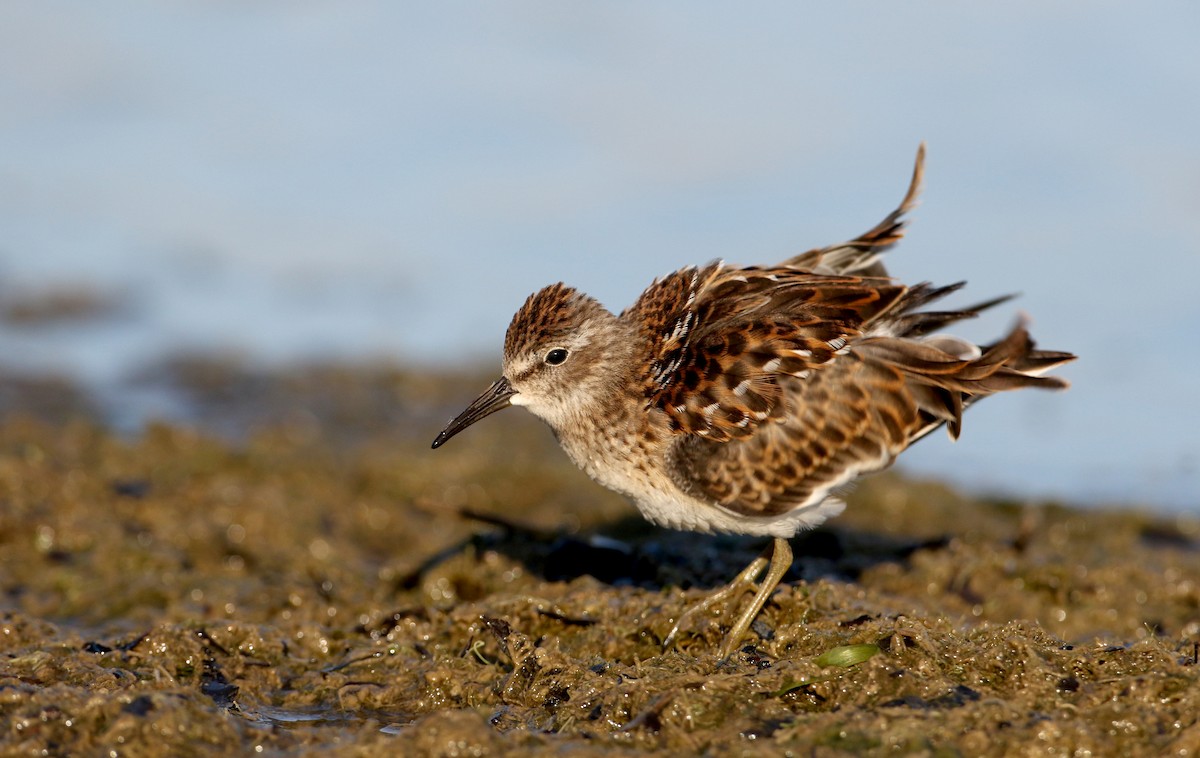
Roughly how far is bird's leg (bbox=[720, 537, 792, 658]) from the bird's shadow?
21.2 inches

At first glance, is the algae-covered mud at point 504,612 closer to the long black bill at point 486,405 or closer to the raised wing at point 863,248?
the long black bill at point 486,405

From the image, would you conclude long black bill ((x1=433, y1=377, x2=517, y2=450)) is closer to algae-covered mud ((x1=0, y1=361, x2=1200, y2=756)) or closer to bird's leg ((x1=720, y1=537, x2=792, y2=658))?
algae-covered mud ((x1=0, y1=361, x2=1200, y2=756))

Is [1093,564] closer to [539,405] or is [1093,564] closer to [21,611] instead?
[539,405]

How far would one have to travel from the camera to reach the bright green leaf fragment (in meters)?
5.50

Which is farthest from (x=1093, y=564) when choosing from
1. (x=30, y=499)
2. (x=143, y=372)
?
(x=143, y=372)

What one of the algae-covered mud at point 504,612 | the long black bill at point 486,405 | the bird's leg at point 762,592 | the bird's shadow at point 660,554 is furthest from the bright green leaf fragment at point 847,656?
the long black bill at point 486,405

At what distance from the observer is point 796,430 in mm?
6555

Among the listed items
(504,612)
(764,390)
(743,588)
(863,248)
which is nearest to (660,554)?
(743,588)

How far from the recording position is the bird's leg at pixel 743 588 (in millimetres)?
6281

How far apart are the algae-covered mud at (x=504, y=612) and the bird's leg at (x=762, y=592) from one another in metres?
0.10

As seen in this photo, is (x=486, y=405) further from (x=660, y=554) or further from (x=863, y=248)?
(x=863, y=248)

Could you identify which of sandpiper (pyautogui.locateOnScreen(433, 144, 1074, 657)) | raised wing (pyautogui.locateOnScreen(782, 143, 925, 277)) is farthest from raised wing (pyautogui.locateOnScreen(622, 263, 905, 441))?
raised wing (pyautogui.locateOnScreen(782, 143, 925, 277))

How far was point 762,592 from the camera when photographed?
254 inches

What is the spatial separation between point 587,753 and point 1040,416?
9.59m
